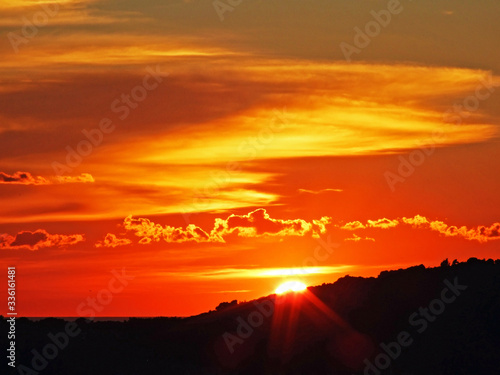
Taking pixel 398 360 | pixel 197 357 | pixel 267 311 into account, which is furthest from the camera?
pixel 267 311

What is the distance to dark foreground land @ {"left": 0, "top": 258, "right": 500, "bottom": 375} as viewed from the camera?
49625 millimetres

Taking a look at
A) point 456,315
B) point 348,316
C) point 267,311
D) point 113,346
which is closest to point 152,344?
point 113,346

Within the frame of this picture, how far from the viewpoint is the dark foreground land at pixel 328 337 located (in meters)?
49.6

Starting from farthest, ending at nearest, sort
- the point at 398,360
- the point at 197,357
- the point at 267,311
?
the point at 267,311, the point at 197,357, the point at 398,360

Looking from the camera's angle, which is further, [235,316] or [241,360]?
[235,316]

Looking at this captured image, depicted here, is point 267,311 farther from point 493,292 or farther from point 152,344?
point 493,292

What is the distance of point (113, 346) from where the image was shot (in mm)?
52719

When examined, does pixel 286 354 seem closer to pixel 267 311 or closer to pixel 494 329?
pixel 267 311

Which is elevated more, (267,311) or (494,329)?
(267,311)

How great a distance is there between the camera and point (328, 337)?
170ft

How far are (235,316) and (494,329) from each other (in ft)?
49.1

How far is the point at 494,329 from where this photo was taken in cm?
5025

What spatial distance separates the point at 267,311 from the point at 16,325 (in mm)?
14547

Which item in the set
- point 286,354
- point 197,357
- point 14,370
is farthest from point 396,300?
point 14,370
